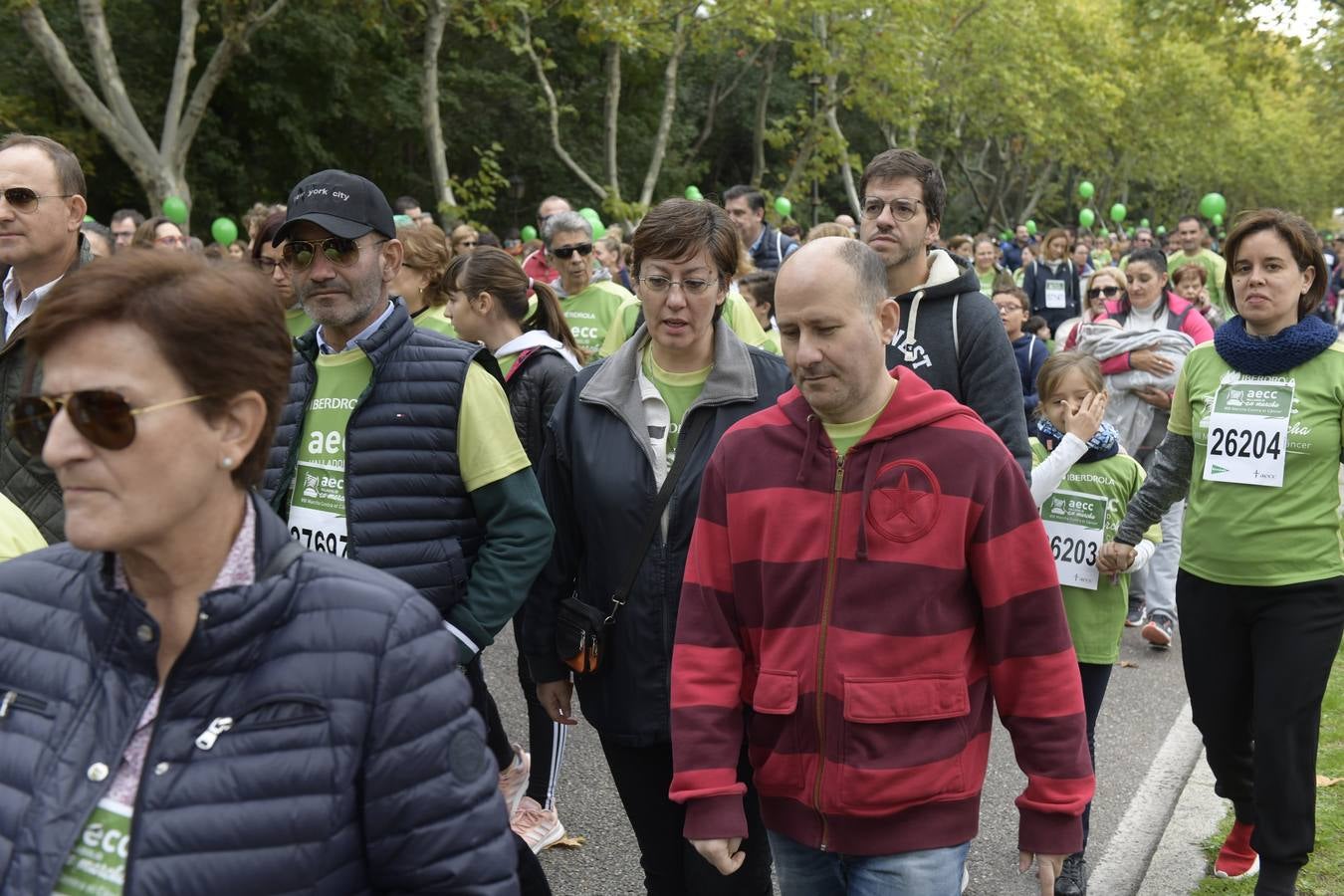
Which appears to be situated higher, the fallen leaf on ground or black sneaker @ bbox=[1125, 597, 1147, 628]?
black sneaker @ bbox=[1125, 597, 1147, 628]

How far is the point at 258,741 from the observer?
1790mm

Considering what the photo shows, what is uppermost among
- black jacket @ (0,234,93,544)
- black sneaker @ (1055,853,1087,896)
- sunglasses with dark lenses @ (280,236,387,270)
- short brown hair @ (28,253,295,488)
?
sunglasses with dark lenses @ (280,236,387,270)

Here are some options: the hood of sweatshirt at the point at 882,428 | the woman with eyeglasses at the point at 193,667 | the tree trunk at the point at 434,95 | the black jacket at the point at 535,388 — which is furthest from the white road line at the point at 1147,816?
the tree trunk at the point at 434,95

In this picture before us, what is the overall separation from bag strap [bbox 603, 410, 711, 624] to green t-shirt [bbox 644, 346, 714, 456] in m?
0.08

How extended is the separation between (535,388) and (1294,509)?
262 centimetres

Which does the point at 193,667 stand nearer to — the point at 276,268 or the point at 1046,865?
the point at 1046,865

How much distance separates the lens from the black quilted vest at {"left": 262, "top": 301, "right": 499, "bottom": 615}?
11.7 feet

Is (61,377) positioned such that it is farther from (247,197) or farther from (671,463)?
(247,197)

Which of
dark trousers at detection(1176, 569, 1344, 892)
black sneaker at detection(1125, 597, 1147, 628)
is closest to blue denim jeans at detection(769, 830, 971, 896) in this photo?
dark trousers at detection(1176, 569, 1344, 892)

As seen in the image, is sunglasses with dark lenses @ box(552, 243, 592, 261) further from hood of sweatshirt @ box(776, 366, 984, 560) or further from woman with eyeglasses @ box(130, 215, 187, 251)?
hood of sweatshirt @ box(776, 366, 984, 560)

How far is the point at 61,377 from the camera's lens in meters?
1.78

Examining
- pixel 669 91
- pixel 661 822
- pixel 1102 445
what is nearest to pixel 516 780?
pixel 661 822

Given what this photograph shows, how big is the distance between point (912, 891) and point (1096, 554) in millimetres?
2250

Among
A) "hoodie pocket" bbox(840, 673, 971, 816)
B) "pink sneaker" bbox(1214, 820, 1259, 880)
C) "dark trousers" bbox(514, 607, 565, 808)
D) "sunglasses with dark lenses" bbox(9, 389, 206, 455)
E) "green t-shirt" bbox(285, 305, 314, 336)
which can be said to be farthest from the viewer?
"green t-shirt" bbox(285, 305, 314, 336)
